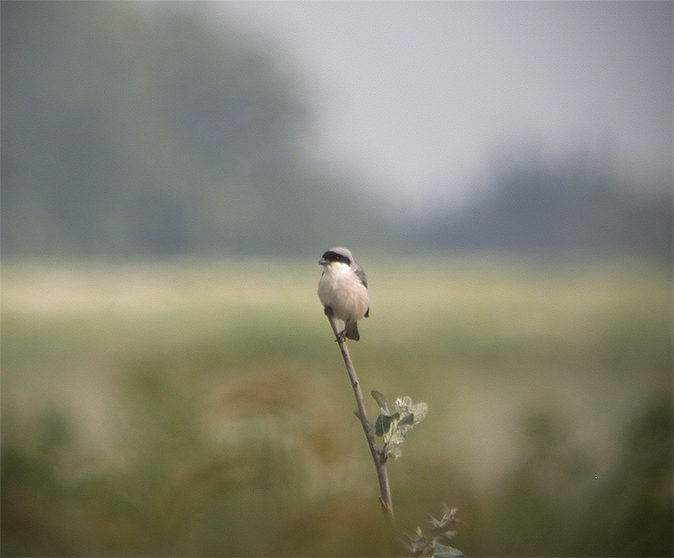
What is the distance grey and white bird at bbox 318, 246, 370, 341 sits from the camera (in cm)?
220

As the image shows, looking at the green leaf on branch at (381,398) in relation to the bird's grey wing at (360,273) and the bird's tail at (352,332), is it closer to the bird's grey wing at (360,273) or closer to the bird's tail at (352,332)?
the bird's grey wing at (360,273)

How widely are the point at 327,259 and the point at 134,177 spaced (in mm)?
24180

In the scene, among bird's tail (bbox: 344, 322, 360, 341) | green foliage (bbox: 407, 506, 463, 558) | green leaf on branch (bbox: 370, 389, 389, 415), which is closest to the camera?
green foliage (bbox: 407, 506, 463, 558)

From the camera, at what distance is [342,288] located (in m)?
2.21

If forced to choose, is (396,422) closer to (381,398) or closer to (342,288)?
(381,398)

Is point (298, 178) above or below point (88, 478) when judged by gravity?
above

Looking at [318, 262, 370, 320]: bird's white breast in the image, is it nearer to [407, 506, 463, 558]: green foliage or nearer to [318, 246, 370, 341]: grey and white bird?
[318, 246, 370, 341]: grey and white bird

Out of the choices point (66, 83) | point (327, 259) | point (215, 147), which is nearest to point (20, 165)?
point (66, 83)

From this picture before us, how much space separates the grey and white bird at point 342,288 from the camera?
2198 millimetres

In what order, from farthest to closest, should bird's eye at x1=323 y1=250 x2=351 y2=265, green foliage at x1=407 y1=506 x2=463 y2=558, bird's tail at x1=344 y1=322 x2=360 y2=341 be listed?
bird's tail at x1=344 y1=322 x2=360 y2=341 < bird's eye at x1=323 y1=250 x2=351 y2=265 < green foliage at x1=407 y1=506 x2=463 y2=558

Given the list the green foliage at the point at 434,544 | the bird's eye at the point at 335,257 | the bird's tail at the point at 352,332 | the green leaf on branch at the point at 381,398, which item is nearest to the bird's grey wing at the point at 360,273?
the bird's eye at the point at 335,257

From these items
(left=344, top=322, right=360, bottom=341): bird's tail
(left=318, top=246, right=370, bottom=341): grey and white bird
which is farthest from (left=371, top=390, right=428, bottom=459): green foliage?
(left=344, top=322, right=360, bottom=341): bird's tail

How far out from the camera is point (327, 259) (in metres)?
2.14

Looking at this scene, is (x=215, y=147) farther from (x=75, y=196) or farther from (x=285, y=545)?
(x=285, y=545)
